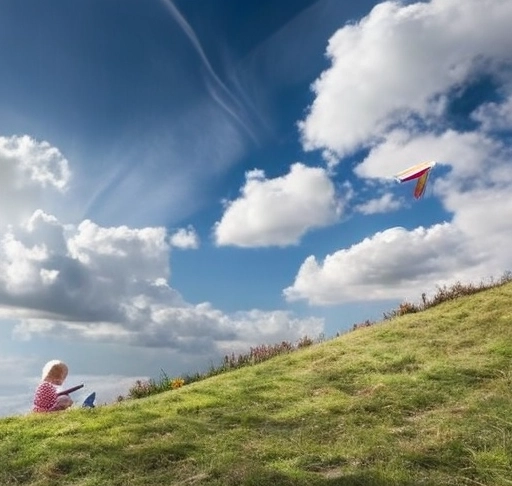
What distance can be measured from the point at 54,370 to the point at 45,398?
541mm

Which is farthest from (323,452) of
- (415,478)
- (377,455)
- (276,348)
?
(276,348)

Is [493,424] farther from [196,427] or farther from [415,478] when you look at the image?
[196,427]

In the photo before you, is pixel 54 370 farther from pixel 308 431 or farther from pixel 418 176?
pixel 418 176

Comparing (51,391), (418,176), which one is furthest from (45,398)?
(418,176)

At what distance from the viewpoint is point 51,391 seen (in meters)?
12.8

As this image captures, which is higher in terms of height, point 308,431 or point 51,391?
point 51,391

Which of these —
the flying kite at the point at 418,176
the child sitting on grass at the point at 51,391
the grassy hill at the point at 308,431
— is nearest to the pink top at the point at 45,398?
the child sitting on grass at the point at 51,391

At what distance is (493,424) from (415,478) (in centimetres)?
227

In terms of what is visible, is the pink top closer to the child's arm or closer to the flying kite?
the child's arm

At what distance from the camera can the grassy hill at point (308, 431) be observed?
7566 millimetres

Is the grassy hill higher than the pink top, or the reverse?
the pink top

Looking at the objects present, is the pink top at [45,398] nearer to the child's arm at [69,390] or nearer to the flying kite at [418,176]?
the child's arm at [69,390]

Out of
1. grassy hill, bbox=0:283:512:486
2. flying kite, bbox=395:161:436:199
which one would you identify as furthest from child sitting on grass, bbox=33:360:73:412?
flying kite, bbox=395:161:436:199

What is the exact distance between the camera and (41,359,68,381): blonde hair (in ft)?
42.4
